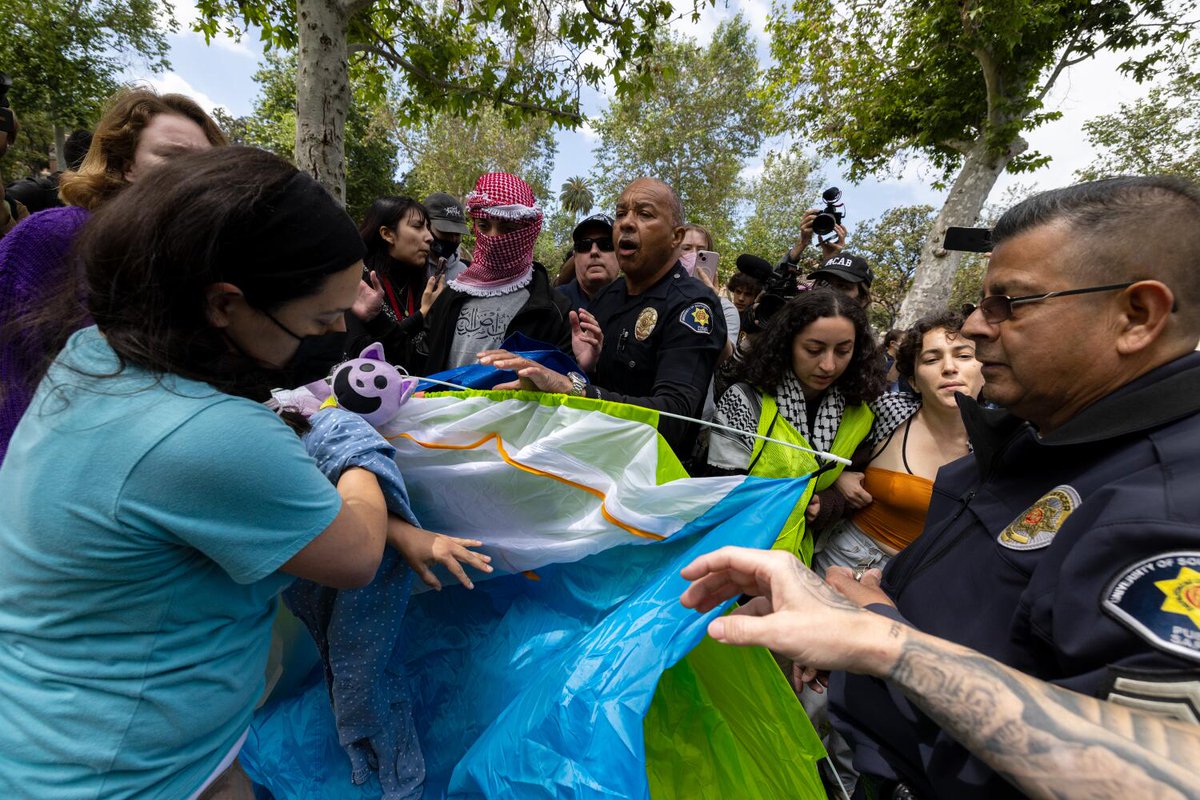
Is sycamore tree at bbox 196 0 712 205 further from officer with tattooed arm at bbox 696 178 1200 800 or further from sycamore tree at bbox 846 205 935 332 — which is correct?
sycamore tree at bbox 846 205 935 332

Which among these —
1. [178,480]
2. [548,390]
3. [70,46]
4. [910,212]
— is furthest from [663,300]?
[910,212]

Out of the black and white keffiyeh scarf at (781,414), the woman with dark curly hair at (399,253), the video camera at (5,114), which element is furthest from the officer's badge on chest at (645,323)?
the video camera at (5,114)

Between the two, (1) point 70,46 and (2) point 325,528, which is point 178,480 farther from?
(1) point 70,46

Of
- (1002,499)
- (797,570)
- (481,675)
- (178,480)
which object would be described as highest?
(1002,499)

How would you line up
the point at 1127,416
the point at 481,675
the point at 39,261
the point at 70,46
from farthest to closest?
the point at 70,46 < the point at 481,675 < the point at 39,261 < the point at 1127,416

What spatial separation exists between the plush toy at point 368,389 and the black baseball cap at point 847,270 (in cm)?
313

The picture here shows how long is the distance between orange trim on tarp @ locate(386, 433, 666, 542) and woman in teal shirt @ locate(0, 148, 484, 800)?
2.29 feet

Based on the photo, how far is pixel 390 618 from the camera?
1.62m

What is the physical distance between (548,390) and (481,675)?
977 mm

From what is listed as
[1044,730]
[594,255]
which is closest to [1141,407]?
[1044,730]

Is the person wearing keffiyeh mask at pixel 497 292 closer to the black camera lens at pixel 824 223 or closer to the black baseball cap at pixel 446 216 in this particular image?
the black baseball cap at pixel 446 216

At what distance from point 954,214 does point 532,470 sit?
9362mm

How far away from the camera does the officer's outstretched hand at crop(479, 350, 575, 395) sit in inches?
71.8

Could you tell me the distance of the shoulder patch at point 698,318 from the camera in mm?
2336
